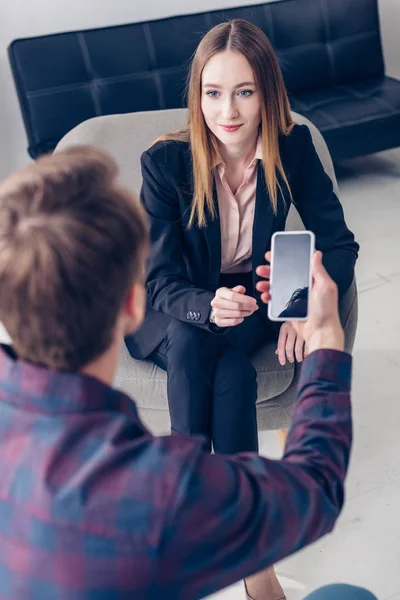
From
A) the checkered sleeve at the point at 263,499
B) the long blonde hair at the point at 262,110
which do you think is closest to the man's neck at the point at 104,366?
the checkered sleeve at the point at 263,499

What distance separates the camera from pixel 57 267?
63cm


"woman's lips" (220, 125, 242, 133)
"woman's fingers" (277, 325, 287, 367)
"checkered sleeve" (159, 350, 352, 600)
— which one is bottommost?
"woman's fingers" (277, 325, 287, 367)

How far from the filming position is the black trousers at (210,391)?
54.7 inches

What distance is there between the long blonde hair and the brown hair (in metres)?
0.90

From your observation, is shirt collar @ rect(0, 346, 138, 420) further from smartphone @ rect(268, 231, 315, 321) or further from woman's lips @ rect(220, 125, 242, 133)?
woman's lips @ rect(220, 125, 242, 133)

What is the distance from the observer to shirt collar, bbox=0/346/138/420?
26.1 inches

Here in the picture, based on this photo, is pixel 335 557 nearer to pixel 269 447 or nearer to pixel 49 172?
pixel 269 447

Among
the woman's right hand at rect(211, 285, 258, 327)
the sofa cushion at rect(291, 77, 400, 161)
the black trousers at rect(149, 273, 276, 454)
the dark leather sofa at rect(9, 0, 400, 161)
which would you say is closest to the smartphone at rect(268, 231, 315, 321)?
the woman's right hand at rect(211, 285, 258, 327)

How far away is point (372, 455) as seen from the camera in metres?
1.80

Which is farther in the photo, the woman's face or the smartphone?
the woman's face

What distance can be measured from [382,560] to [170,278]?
0.77m

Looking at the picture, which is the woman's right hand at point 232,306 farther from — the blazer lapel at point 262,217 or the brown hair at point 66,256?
the brown hair at point 66,256

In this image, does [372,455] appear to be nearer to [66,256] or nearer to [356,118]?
[66,256]

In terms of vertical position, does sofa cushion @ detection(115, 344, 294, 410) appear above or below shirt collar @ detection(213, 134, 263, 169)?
below
